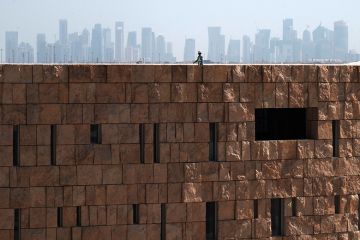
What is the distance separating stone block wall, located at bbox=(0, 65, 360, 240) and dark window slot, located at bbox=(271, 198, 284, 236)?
0.16 m

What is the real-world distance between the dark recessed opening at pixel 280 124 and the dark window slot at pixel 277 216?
1980 millimetres

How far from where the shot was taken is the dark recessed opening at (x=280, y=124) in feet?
79.1

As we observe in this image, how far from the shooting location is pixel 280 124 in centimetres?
2438

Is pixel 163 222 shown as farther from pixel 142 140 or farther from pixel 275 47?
pixel 275 47

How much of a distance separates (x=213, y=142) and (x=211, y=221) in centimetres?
203

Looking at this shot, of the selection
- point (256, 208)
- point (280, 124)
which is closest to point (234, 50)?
point (280, 124)

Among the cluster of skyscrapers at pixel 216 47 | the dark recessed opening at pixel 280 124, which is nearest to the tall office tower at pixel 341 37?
the cluster of skyscrapers at pixel 216 47

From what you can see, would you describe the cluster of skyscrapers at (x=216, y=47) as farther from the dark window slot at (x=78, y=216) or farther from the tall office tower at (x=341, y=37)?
the dark window slot at (x=78, y=216)

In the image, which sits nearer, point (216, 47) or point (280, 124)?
point (280, 124)

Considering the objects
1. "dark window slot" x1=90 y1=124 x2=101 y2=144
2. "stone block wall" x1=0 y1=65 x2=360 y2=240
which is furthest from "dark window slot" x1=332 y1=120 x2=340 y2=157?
"dark window slot" x1=90 y1=124 x2=101 y2=144

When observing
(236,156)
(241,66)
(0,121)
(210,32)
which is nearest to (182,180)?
(236,156)

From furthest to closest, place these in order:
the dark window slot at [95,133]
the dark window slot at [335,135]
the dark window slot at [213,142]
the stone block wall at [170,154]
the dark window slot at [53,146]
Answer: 1. the dark window slot at [335,135]
2. the dark window slot at [213,142]
3. the dark window slot at [95,133]
4. the dark window slot at [53,146]
5. the stone block wall at [170,154]

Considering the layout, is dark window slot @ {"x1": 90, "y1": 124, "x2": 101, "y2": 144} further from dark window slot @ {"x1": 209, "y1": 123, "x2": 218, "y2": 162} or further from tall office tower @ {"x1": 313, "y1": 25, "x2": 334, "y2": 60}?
tall office tower @ {"x1": 313, "y1": 25, "x2": 334, "y2": 60}

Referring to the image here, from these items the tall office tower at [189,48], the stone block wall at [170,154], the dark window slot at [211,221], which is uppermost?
the tall office tower at [189,48]
